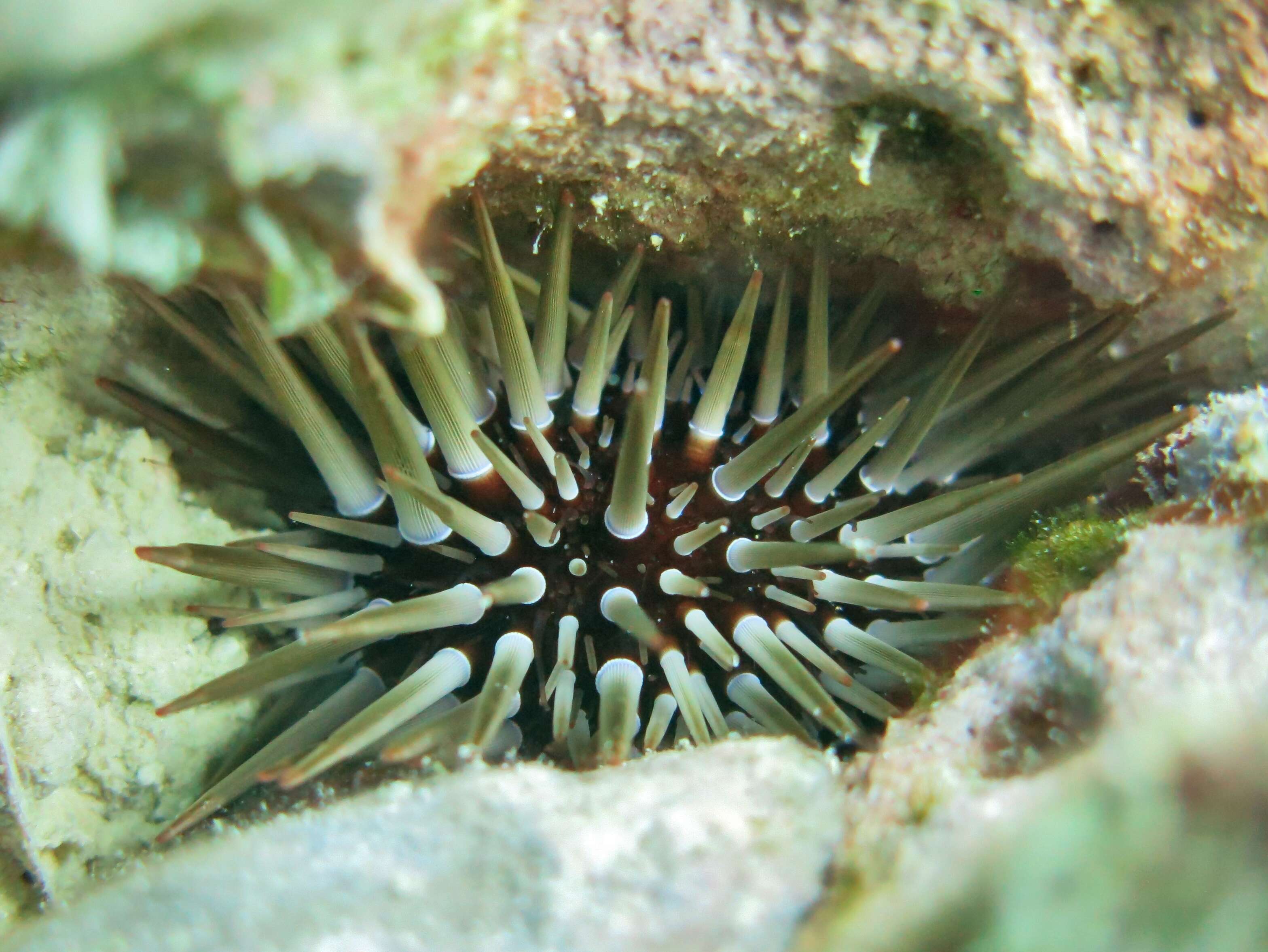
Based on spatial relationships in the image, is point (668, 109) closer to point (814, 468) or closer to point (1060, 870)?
point (814, 468)

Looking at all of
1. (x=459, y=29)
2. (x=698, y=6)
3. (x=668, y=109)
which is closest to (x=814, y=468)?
(x=668, y=109)

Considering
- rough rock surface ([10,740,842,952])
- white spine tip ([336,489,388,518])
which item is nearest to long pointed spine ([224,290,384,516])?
white spine tip ([336,489,388,518])

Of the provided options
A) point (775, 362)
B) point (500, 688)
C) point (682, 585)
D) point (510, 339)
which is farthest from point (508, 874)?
point (775, 362)

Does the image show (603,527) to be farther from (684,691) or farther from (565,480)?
(684,691)

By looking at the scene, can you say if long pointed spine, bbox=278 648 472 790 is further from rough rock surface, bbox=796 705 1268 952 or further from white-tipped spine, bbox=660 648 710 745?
rough rock surface, bbox=796 705 1268 952

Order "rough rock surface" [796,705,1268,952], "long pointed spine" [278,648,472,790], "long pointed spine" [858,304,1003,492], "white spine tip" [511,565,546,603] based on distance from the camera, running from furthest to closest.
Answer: "long pointed spine" [858,304,1003,492] → "white spine tip" [511,565,546,603] → "long pointed spine" [278,648,472,790] → "rough rock surface" [796,705,1268,952]

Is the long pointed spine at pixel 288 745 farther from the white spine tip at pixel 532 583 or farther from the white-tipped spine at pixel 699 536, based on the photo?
the white-tipped spine at pixel 699 536
